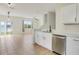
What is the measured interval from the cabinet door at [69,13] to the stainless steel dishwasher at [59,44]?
68cm

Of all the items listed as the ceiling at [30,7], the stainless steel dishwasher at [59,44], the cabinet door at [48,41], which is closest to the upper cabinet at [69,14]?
the ceiling at [30,7]

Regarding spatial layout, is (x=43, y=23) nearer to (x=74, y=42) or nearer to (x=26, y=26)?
(x=26, y=26)

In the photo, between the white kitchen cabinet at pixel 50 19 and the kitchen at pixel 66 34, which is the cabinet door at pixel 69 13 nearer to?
the kitchen at pixel 66 34

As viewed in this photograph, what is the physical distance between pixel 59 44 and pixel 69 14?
106 cm

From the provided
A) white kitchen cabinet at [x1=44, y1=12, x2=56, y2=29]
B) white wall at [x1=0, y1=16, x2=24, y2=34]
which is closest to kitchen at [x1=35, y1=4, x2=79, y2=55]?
white kitchen cabinet at [x1=44, y1=12, x2=56, y2=29]

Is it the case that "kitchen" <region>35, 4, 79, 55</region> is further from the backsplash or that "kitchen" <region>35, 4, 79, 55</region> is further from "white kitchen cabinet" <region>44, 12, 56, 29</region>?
"white kitchen cabinet" <region>44, 12, 56, 29</region>

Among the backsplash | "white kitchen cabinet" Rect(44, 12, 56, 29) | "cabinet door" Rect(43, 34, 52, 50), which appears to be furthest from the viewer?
"white kitchen cabinet" Rect(44, 12, 56, 29)

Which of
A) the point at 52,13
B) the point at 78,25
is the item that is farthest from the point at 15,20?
the point at 78,25

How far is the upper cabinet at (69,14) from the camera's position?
4.42 metres

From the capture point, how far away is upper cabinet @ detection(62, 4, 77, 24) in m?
4.42

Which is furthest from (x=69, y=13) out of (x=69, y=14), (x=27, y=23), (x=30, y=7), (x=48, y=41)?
(x=27, y=23)

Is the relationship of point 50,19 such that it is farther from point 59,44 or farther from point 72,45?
point 72,45

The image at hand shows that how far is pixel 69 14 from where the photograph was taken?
468cm

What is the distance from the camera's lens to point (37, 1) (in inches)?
72.6
